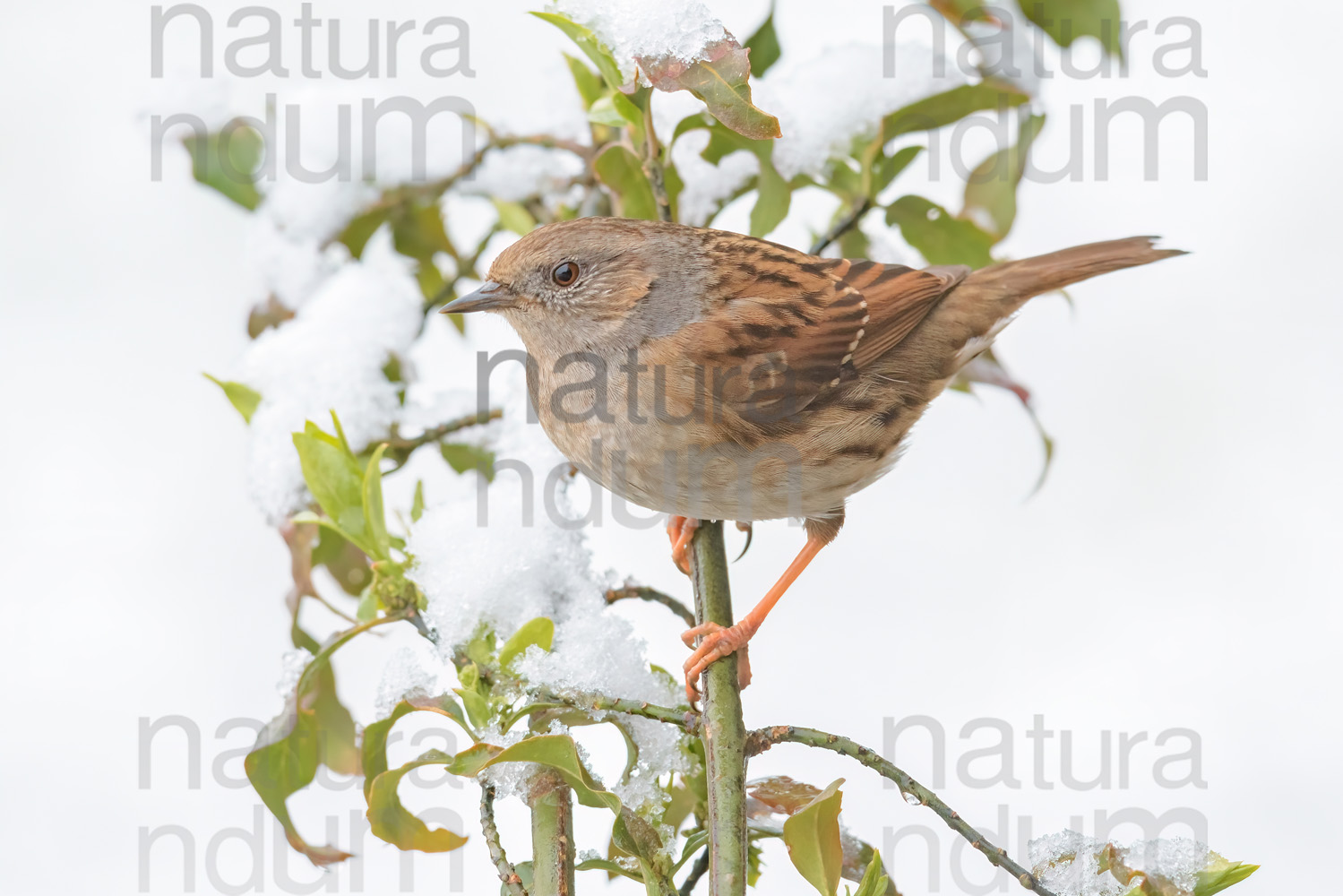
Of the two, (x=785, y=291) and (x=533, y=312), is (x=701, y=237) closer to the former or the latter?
(x=785, y=291)

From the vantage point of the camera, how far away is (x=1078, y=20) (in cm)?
196

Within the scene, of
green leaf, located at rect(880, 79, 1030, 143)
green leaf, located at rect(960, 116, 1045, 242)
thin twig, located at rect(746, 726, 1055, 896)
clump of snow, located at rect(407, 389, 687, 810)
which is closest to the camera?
thin twig, located at rect(746, 726, 1055, 896)

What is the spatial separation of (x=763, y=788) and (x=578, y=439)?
1.97 ft

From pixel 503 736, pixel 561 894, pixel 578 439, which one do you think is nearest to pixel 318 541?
pixel 578 439

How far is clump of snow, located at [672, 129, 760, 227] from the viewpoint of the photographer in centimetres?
189

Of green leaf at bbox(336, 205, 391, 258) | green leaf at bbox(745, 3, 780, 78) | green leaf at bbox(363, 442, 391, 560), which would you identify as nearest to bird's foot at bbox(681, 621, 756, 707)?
green leaf at bbox(363, 442, 391, 560)

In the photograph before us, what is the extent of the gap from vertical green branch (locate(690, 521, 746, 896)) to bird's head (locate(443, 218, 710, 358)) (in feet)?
1.58

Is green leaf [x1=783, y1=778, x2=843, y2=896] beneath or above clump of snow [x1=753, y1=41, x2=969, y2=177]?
beneath

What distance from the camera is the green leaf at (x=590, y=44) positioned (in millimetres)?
1454

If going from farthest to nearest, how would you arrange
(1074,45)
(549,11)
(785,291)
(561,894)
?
1. (1074,45)
2. (785,291)
3. (549,11)
4. (561,894)

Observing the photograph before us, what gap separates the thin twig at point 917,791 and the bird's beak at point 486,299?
88 centimetres

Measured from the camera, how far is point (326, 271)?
2164 mm

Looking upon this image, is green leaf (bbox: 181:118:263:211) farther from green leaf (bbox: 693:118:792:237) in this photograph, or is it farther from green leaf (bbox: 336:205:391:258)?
green leaf (bbox: 693:118:792:237)

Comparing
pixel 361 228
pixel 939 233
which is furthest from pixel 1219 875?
pixel 361 228
